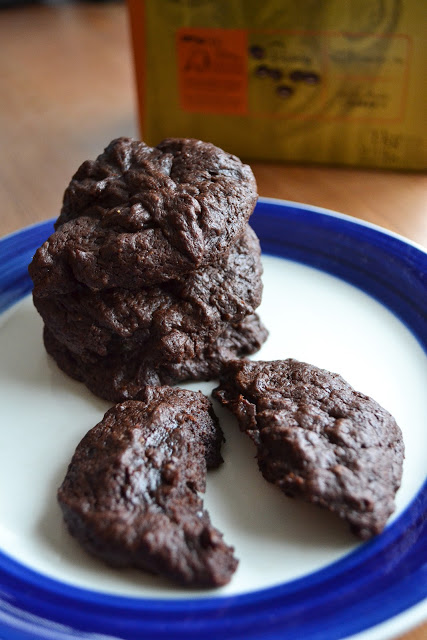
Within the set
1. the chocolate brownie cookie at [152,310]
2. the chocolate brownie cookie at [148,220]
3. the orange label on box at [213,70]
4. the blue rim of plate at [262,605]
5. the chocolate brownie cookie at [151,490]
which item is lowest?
the blue rim of plate at [262,605]

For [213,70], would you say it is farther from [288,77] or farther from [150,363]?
[150,363]

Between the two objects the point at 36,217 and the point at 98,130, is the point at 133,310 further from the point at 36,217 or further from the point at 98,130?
the point at 98,130

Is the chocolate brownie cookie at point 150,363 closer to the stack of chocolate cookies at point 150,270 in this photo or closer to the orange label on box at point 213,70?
the stack of chocolate cookies at point 150,270

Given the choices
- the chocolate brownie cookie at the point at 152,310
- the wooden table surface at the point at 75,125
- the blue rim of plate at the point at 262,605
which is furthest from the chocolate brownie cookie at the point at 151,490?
the wooden table surface at the point at 75,125

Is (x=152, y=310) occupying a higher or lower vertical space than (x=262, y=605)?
higher

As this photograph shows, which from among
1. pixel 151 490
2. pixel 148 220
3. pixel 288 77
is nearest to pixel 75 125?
pixel 288 77

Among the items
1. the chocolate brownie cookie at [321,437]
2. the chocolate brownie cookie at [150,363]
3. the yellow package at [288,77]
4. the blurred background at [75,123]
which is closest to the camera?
the chocolate brownie cookie at [321,437]

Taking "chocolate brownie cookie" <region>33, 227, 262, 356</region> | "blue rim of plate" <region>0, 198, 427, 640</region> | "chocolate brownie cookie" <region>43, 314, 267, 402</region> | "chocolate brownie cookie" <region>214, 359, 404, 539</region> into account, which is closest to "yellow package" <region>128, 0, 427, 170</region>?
"chocolate brownie cookie" <region>33, 227, 262, 356</region>
